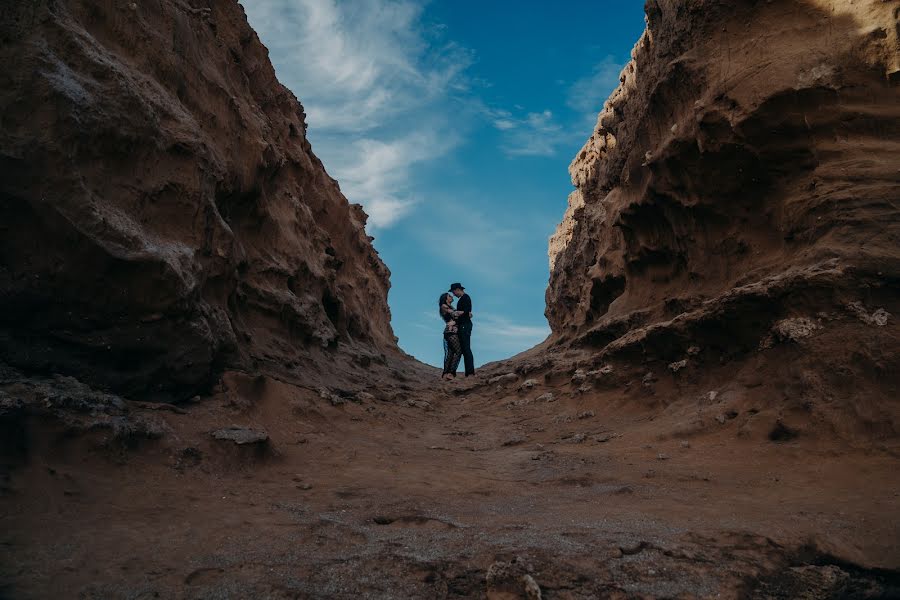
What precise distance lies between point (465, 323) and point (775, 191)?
9.50 m

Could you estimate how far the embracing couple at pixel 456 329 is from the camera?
1576 centimetres

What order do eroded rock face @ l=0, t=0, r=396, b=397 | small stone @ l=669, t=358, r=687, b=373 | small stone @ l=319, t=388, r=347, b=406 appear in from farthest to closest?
small stone @ l=319, t=388, r=347, b=406 < small stone @ l=669, t=358, r=687, b=373 < eroded rock face @ l=0, t=0, r=396, b=397

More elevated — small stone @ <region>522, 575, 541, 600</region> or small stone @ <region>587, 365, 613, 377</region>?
small stone @ <region>587, 365, 613, 377</region>

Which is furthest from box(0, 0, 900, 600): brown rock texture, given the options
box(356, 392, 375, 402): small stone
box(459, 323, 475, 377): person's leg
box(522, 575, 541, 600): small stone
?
box(459, 323, 475, 377): person's leg

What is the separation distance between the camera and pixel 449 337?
53.1 feet

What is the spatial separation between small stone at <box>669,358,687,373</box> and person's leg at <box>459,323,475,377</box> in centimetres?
825

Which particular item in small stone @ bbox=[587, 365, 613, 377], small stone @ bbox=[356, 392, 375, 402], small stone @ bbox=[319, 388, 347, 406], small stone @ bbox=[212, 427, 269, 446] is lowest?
small stone @ bbox=[212, 427, 269, 446]

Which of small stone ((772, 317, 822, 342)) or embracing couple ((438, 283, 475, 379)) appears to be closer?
small stone ((772, 317, 822, 342))

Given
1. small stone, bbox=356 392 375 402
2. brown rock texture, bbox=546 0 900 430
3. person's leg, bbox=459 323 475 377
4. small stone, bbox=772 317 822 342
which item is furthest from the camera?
person's leg, bbox=459 323 475 377

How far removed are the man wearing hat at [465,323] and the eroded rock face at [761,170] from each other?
5618mm

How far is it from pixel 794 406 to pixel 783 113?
3.83m

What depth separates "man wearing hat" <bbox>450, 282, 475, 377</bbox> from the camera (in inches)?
619

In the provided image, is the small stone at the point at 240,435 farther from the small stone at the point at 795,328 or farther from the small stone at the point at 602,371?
the small stone at the point at 795,328

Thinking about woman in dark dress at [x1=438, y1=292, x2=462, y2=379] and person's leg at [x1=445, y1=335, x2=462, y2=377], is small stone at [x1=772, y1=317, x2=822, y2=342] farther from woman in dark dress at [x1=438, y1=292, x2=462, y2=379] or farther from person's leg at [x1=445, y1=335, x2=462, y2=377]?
person's leg at [x1=445, y1=335, x2=462, y2=377]
